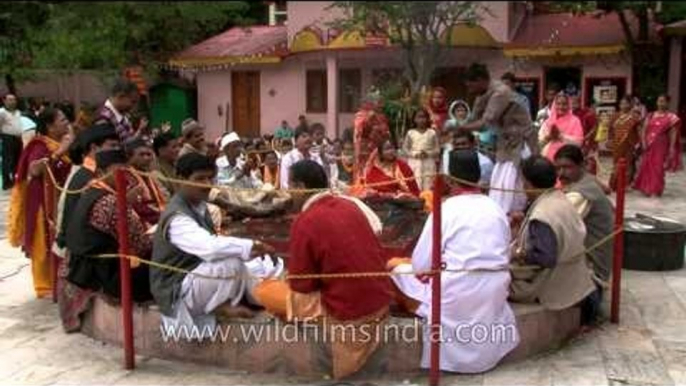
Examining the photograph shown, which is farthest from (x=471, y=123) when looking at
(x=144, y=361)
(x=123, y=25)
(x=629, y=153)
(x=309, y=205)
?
(x=629, y=153)

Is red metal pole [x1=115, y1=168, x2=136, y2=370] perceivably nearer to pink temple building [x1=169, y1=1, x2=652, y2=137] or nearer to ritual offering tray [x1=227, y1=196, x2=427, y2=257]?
pink temple building [x1=169, y1=1, x2=652, y2=137]

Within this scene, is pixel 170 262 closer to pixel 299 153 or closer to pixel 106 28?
pixel 106 28

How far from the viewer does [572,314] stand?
4.86m

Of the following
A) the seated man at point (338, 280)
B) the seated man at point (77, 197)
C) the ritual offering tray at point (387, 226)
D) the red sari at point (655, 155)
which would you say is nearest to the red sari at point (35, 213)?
the seated man at point (77, 197)

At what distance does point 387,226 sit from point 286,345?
2.34m

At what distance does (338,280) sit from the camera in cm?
399

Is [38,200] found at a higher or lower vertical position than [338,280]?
higher

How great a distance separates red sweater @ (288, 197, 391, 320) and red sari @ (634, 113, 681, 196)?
878cm

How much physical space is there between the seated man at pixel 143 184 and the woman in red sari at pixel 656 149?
28.1 feet

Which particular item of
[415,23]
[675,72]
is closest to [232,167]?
[415,23]

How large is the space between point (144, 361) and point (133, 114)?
225 centimetres

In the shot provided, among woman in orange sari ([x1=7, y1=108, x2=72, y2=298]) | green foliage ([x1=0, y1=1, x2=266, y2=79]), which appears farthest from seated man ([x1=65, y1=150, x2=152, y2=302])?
green foliage ([x1=0, y1=1, x2=266, y2=79])

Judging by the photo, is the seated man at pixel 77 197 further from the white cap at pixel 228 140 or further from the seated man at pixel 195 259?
the white cap at pixel 228 140

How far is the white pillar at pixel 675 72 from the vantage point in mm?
17438
